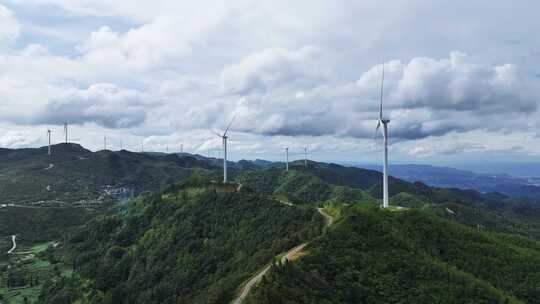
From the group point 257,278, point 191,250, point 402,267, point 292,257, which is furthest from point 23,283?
point 402,267

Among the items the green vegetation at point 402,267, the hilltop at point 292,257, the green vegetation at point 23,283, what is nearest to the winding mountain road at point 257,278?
the hilltop at point 292,257

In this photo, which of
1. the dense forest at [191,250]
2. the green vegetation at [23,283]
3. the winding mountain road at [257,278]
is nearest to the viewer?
the winding mountain road at [257,278]

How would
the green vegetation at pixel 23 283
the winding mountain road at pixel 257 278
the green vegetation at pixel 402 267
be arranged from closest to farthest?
1. the winding mountain road at pixel 257 278
2. the green vegetation at pixel 402 267
3. the green vegetation at pixel 23 283

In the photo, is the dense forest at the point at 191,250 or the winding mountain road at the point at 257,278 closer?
the winding mountain road at the point at 257,278

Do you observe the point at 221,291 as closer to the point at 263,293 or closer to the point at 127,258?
the point at 263,293

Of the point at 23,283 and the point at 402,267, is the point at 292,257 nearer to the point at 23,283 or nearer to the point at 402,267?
the point at 402,267

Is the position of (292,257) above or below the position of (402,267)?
above

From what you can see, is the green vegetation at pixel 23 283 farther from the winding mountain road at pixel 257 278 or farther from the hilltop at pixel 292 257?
the winding mountain road at pixel 257 278

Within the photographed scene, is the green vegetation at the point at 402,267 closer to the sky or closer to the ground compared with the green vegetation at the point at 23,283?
closer to the sky
